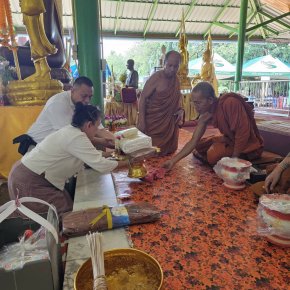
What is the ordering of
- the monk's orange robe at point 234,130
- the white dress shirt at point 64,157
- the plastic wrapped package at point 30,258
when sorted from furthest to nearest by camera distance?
the monk's orange robe at point 234,130 → the white dress shirt at point 64,157 → the plastic wrapped package at point 30,258

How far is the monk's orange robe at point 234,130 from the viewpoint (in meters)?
2.20

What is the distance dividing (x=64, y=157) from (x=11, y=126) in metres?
1.71

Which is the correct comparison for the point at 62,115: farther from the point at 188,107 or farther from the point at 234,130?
the point at 188,107

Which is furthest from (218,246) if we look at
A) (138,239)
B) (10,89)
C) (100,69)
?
(10,89)

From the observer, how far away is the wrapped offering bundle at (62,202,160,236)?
1.28 meters

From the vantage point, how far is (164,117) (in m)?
2.91

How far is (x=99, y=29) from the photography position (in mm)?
2963

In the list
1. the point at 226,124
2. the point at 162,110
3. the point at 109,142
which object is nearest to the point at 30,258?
the point at 109,142

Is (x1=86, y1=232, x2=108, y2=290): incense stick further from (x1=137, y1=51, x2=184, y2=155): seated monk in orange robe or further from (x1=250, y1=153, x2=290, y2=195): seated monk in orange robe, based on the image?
(x1=137, y1=51, x2=184, y2=155): seated monk in orange robe

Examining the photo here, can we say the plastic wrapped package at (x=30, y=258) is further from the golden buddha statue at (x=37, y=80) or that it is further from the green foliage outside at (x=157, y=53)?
the green foliage outside at (x=157, y=53)

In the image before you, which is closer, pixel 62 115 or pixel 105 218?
pixel 105 218

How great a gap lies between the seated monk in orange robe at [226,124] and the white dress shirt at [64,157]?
2.36ft

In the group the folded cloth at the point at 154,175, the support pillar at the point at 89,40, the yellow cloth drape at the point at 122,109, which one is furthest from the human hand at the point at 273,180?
the yellow cloth drape at the point at 122,109

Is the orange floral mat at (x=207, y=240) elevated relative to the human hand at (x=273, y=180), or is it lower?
lower
